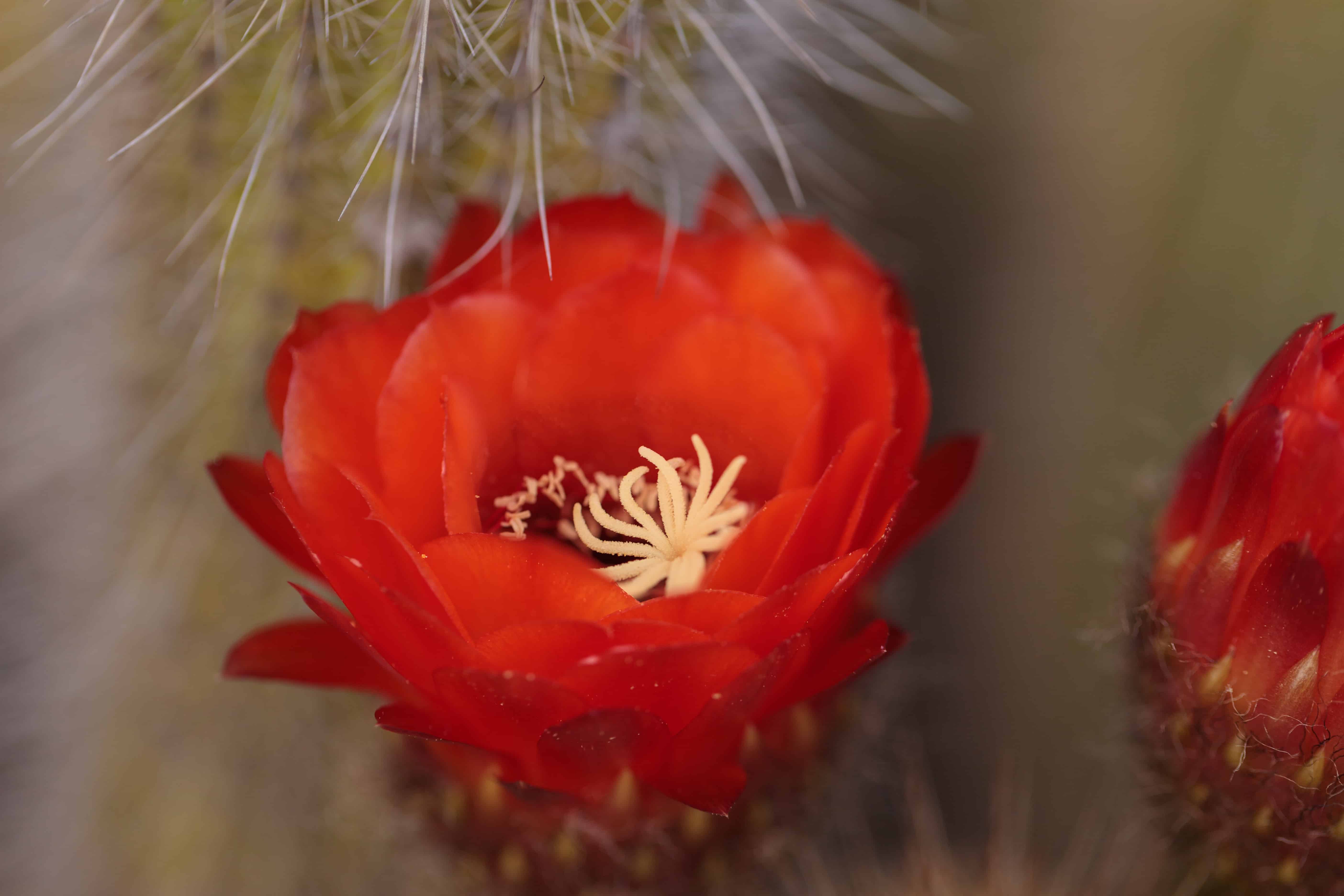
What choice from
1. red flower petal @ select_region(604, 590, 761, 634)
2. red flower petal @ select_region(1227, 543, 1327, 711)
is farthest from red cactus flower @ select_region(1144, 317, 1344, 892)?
red flower petal @ select_region(604, 590, 761, 634)

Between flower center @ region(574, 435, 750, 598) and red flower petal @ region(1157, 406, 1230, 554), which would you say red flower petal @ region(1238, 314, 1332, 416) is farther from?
flower center @ region(574, 435, 750, 598)

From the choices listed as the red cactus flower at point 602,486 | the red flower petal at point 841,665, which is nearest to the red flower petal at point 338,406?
the red cactus flower at point 602,486

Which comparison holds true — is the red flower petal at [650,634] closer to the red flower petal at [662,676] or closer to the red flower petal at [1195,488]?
the red flower petal at [662,676]

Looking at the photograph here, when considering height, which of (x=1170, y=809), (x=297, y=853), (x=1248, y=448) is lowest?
(x=297, y=853)

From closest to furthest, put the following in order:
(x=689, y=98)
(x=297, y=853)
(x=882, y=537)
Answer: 1. (x=882, y=537)
2. (x=689, y=98)
3. (x=297, y=853)

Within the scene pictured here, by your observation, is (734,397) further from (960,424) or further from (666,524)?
(960,424)

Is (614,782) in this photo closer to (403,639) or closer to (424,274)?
(403,639)

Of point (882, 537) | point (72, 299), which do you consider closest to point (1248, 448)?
point (882, 537)
